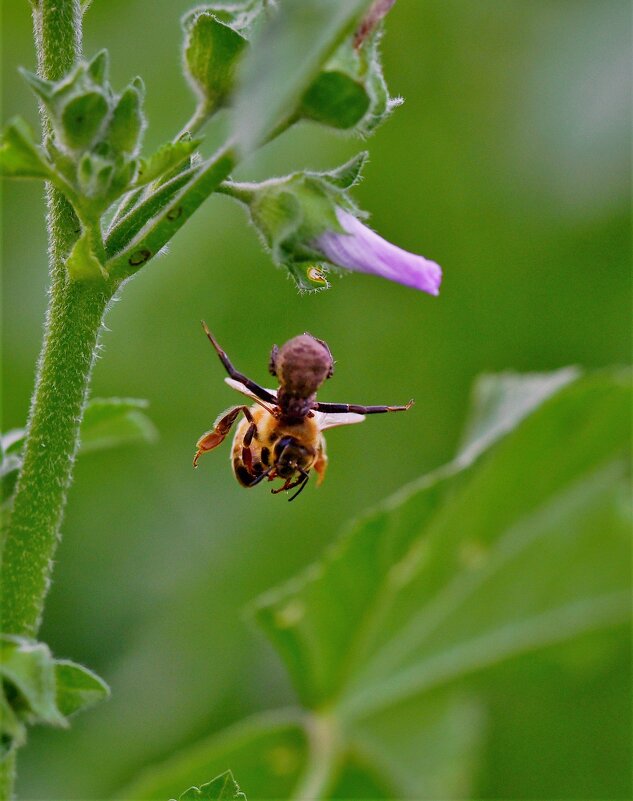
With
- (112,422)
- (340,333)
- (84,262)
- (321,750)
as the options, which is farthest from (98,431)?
(340,333)

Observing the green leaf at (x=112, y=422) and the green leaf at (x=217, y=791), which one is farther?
the green leaf at (x=112, y=422)

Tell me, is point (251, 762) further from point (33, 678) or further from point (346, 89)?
point (346, 89)

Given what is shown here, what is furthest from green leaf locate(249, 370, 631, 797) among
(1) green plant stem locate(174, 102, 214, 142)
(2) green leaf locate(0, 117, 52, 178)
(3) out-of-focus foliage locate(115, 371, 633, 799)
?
(2) green leaf locate(0, 117, 52, 178)

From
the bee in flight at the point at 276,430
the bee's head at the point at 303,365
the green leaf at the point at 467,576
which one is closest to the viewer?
the bee's head at the point at 303,365

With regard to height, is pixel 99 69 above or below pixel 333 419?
above

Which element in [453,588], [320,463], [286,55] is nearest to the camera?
[286,55]

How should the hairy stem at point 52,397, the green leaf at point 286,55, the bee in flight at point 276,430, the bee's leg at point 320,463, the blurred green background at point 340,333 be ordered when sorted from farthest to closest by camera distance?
the blurred green background at point 340,333 < the bee's leg at point 320,463 < the bee in flight at point 276,430 < the hairy stem at point 52,397 < the green leaf at point 286,55

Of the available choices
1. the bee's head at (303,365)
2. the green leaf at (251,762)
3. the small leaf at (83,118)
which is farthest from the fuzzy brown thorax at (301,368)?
the green leaf at (251,762)

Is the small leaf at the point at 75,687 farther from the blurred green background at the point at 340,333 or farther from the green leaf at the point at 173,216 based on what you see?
the blurred green background at the point at 340,333
